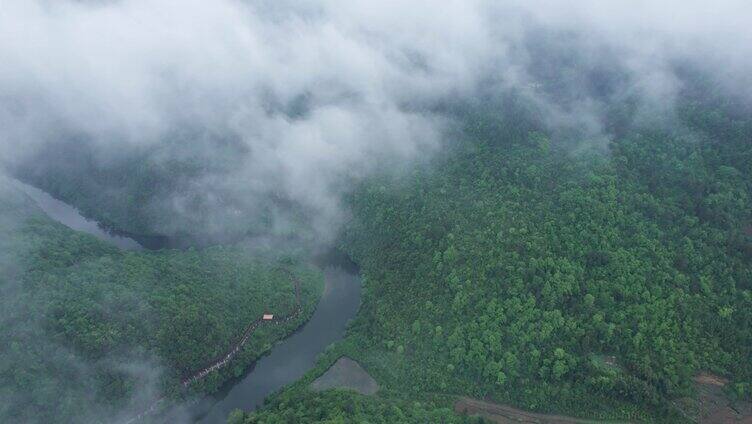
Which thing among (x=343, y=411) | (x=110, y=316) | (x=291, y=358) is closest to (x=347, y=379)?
(x=291, y=358)

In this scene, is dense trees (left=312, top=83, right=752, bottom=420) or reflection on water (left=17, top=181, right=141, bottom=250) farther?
reflection on water (left=17, top=181, right=141, bottom=250)

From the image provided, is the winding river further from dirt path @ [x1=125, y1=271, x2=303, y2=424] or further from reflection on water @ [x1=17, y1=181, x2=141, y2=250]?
reflection on water @ [x1=17, y1=181, x2=141, y2=250]

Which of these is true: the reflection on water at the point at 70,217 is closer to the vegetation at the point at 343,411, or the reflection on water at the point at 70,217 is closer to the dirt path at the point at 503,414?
the vegetation at the point at 343,411

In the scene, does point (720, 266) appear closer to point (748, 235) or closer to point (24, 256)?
point (748, 235)

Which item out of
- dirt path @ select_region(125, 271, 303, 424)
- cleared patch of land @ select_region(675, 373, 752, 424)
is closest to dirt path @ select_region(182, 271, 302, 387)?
dirt path @ select_region(125, 271, 303, 424)

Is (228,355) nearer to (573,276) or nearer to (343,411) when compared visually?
(343,411)

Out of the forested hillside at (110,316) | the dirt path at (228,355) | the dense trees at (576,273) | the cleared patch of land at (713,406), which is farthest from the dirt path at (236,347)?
the cleared patch of land at (713,406)

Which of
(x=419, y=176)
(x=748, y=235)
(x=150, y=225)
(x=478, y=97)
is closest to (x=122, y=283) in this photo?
(x=150, y=225)
